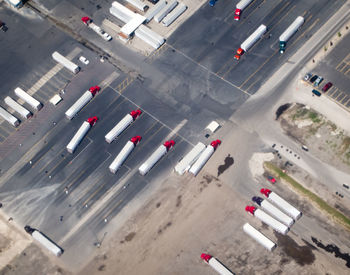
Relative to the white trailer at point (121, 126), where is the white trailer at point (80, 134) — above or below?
below

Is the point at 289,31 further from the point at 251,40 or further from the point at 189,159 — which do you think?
the point at 189,159

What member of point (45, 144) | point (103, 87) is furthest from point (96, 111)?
point (45, 144)

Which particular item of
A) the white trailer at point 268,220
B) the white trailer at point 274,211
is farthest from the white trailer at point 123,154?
the white trailer at point 274,211

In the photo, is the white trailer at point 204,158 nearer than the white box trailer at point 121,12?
Yes

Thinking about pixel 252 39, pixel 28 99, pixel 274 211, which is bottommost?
pixel 28 99

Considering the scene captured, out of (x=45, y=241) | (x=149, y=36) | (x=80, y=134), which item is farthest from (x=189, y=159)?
(x=149, y=36)

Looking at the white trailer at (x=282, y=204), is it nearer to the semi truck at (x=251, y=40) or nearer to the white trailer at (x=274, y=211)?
the white trailer at (x=274, y=211)
